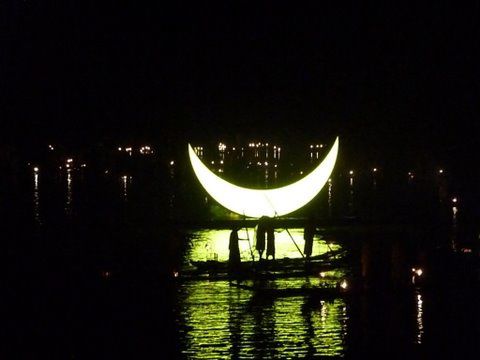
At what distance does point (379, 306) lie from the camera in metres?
10.6

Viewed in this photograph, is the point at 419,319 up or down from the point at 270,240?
down

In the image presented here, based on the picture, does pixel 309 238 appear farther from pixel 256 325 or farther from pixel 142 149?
pixel 142 149

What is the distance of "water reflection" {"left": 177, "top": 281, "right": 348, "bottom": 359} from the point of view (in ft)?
27.9

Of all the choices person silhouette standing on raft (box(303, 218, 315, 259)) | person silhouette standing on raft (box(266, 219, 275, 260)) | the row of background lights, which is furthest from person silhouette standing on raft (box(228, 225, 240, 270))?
the row of background lights

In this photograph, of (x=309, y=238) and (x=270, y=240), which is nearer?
(x=270, y=240)

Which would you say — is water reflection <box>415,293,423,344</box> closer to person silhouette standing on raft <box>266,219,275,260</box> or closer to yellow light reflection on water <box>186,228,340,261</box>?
person silhouette standing on raft <box>266,219,275,260</box>

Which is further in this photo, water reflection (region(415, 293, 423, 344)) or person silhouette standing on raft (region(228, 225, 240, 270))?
person silhouette standing on raft (region(228, 225, 240, 270))

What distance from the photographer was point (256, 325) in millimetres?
9672

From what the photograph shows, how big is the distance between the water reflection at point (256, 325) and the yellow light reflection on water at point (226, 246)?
4.34 m

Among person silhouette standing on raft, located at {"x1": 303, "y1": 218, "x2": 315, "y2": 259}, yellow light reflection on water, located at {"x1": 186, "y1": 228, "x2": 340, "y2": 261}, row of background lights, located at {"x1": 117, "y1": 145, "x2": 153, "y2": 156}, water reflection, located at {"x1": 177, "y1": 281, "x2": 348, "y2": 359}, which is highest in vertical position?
row of background lights, located at {"x1": 117, "y1": 145, "x2": 153, "y2": 156}

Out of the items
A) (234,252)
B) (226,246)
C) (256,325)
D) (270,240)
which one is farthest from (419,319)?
(226,246)

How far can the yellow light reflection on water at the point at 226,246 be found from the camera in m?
16.5

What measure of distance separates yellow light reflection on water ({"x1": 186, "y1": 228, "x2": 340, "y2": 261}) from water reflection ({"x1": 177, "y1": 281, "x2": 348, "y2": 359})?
4.34 meters

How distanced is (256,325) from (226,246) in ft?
29.7
